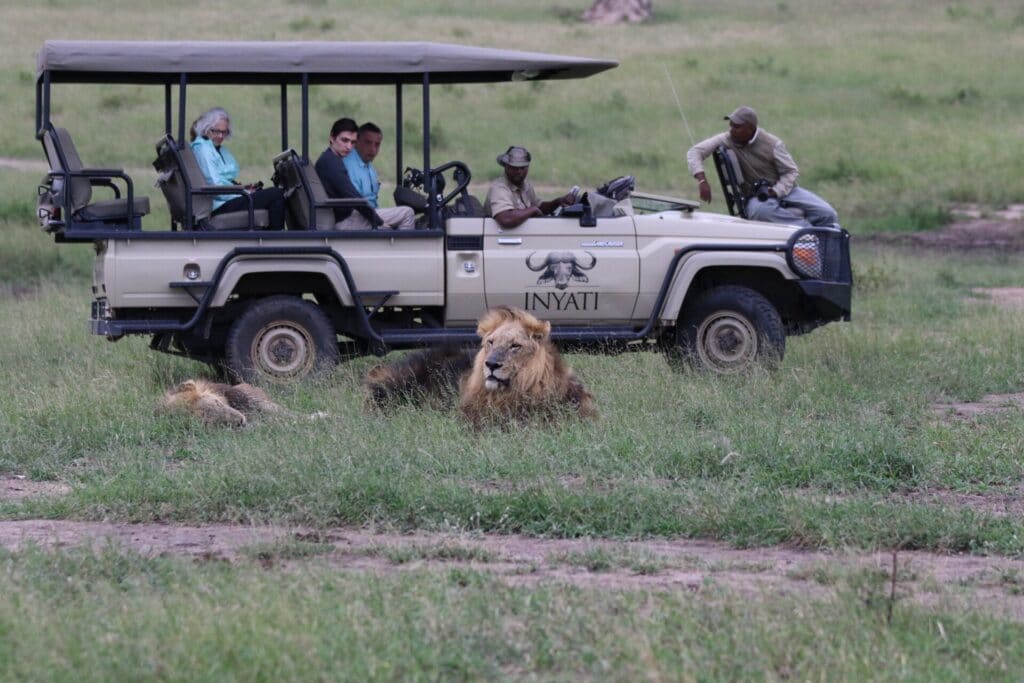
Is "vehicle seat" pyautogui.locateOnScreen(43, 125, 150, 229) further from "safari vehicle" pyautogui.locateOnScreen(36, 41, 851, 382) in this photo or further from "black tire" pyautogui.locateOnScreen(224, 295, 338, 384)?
"black tire" pyautogui.locateOnScreen(224, 295, 338, 384)

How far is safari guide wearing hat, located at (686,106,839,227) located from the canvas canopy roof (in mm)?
1312

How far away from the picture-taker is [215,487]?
5.93 m

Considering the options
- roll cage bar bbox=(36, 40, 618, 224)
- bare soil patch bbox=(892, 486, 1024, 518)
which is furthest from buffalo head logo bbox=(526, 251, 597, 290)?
bare soil patch bbox=(892, 486, 1024, 518)

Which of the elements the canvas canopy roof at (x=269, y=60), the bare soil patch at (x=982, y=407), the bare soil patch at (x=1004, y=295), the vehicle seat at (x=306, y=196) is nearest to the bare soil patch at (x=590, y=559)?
the bare soil patch at (x=982, y=407)

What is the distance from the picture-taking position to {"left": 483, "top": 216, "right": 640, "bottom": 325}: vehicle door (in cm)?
875

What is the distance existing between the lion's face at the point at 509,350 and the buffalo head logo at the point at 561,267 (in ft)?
4.92

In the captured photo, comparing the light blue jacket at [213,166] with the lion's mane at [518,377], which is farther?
the light blue jacket at [213,166]

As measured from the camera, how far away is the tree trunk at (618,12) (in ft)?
122

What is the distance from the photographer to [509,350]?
7148mm

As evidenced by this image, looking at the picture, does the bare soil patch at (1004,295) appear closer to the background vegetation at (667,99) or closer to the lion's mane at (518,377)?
the background vegetation at (667,99)

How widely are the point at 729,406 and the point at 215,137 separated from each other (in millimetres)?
3689

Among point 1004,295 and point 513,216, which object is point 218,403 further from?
point 1004,295

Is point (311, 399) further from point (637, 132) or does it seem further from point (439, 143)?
point (637, 132)

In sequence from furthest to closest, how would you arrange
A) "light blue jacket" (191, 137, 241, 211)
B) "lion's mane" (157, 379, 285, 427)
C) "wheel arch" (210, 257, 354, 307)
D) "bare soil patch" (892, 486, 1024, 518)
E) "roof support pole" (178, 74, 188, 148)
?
1. "light blue jacket" (191, 137, 241, 211)
2. "wheel arch" (210, 257, 354, 307)
3. "roof support pole" (178, 74, 188, 148)
4. "lion's mane" (157, 379, 285, 427)
5. "bare soil patch" (892, 486, 1024, 518)
